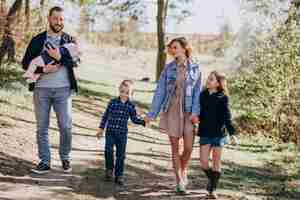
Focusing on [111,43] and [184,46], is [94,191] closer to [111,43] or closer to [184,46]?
[184,46]

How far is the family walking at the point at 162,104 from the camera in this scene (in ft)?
29.3

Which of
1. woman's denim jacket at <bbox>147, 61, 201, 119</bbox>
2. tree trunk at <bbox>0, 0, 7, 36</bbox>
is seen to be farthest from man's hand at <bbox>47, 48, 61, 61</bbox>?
tree trunk at <bbox>0, 0, 7, 36</bbox>

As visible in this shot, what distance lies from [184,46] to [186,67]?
0.96 feet

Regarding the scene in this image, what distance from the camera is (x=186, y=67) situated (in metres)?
8.94

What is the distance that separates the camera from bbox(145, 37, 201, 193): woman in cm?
889

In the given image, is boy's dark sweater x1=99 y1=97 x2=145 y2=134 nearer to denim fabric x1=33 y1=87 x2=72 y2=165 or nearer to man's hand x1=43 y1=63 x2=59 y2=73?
denim fabric x1=33 y1=87 x2=72 y2=165

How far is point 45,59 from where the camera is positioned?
9.18 meters

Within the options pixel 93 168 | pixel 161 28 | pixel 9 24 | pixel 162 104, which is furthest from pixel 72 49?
pixel 161 28

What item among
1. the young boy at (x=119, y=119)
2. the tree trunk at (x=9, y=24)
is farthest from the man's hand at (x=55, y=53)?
the tree trunk at (x=9, y=24)

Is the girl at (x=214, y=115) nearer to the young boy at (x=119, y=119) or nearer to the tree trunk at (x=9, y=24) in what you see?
the young boy at (x=119, y=119)

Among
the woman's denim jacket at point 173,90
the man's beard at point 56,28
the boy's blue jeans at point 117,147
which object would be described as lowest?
the boy's blue jeans at point 117,147

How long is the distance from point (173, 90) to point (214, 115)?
0.66m

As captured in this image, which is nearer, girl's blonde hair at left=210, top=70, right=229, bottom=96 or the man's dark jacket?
girl's blonde hair at left=210, top=70, right=229, bottom=96

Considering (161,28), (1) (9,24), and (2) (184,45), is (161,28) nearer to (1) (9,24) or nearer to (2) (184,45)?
(1) (9,24)
